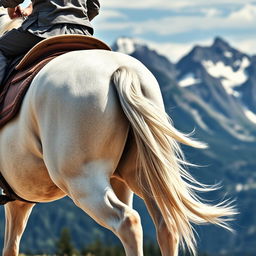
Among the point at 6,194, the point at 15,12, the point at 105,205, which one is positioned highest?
the point at 15,12

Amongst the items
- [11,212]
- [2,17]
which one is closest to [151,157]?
[11,212]

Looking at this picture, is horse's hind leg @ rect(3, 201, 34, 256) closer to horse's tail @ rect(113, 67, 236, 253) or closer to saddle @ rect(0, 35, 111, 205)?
saddle @ rect(0, 35, 111, 205)

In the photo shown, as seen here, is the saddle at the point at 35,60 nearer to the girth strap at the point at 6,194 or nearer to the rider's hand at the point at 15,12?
the girth strap at the point at 6,194

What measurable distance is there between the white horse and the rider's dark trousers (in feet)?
3.08

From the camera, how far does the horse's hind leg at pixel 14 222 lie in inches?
376

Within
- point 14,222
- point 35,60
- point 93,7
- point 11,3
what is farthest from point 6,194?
point 93,7

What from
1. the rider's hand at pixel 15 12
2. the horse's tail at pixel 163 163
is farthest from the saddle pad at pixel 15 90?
the rider's hand at pixel 15 12

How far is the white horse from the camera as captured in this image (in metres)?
7.18

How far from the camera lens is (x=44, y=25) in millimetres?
8523

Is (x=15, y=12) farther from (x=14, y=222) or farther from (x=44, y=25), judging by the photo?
(x=14, y=222)

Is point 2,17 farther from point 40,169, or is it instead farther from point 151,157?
point 151,157

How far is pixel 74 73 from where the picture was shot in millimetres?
7406

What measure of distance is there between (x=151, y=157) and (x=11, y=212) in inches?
113

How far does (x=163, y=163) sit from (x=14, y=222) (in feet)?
9.85
